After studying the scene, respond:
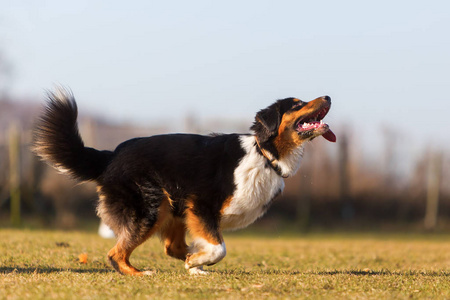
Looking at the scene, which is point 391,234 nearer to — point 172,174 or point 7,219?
point 7,219

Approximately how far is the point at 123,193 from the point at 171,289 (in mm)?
1571

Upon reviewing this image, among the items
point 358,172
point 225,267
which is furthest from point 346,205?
point 225,267

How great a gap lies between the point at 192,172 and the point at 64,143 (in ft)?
4.59

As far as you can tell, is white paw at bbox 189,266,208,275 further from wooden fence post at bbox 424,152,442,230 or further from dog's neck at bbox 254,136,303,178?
wooden fence post at bbox 424,152,442,230

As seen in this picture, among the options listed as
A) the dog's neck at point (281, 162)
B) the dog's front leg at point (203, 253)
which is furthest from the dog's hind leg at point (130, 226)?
the dog's neck at point (281, 162)

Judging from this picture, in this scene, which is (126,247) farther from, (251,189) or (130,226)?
(251,189)

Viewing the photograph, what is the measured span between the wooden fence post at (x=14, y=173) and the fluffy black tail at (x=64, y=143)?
30.0ft

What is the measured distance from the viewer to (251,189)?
591 centimetres

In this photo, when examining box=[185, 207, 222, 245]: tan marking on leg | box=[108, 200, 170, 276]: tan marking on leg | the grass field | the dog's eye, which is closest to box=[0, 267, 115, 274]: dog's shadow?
the grass field

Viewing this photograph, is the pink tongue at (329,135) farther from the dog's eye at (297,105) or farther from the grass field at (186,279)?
the grass field at (186,279)

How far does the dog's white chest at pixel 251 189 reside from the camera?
19.4ft

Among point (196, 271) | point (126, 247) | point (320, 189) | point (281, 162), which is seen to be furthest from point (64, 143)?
point (320, 189)

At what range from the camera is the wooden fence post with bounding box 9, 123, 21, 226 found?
1495 cm

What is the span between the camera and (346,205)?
59.8 feet
